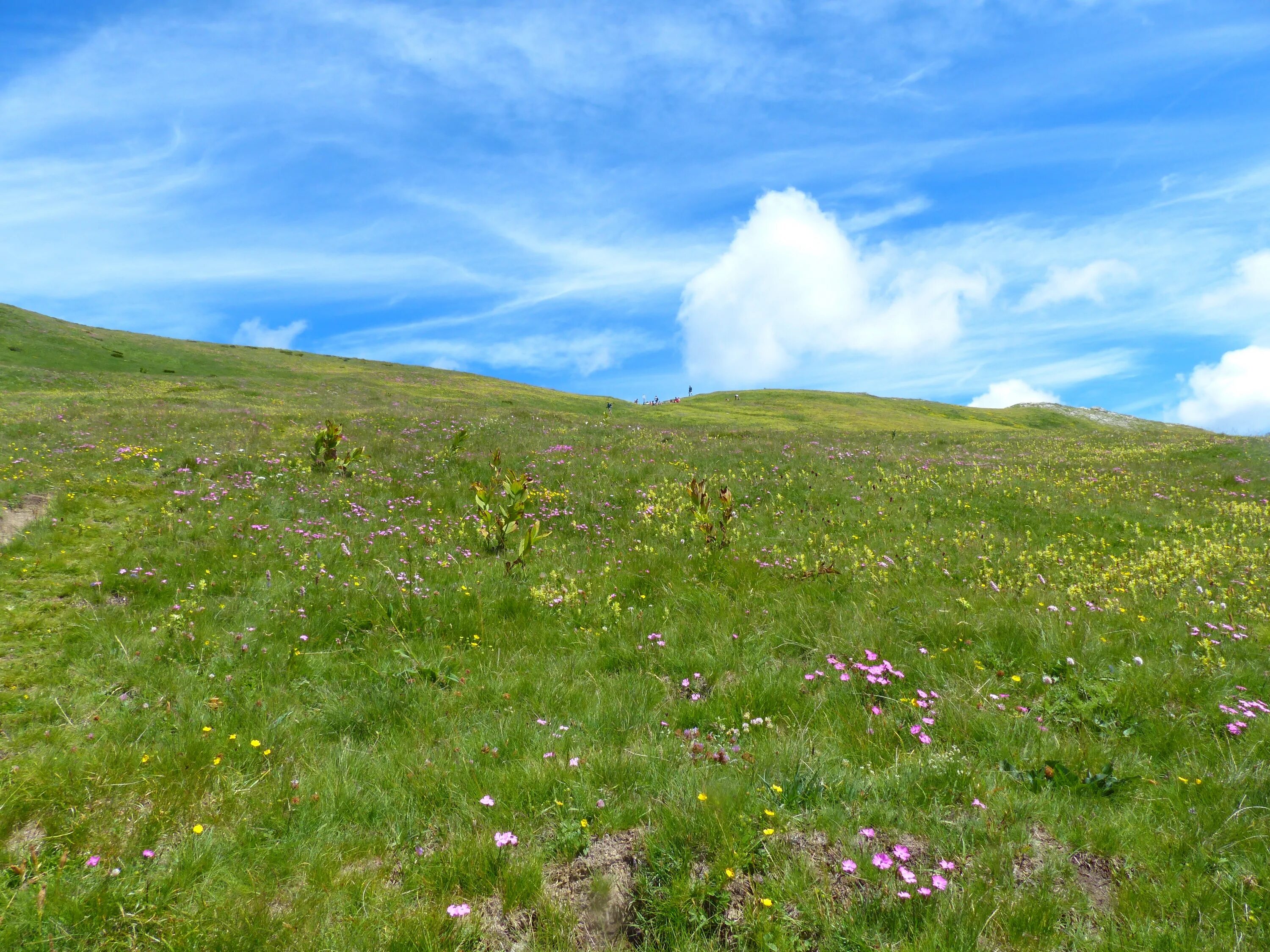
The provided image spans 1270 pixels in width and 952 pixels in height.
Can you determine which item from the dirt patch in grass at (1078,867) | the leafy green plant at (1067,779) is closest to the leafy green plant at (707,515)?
the leafy green plant at (1067,779)

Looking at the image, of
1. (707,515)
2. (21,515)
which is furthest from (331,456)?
(707,515)

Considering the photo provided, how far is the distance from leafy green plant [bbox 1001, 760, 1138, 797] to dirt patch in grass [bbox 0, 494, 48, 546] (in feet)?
45.4

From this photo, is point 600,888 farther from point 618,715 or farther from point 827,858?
point 618,715

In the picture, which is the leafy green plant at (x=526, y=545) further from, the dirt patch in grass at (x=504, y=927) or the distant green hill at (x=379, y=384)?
the distant green hill at (x=379, y=384)

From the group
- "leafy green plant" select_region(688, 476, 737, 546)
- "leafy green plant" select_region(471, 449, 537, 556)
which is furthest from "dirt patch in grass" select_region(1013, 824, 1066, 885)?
"leafy green plant" select_region(471, 449, 537, 556)

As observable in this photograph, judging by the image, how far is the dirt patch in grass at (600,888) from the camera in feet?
10.6

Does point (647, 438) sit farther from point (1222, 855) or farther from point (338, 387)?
point (338, 387)

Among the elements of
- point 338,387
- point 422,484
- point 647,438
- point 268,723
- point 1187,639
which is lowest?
point 268,723

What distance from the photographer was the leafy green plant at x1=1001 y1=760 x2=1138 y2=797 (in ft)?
14.4

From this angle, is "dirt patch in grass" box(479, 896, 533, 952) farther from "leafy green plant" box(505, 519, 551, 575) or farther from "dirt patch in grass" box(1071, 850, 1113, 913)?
"leafy green plant" box(505, 519, 551, 575)

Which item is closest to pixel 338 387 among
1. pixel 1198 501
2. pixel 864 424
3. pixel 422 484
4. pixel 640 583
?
pixel 422 484

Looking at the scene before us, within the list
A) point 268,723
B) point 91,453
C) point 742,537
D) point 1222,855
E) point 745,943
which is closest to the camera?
point 745,943

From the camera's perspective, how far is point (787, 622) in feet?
26.0

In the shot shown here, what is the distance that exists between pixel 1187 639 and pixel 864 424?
54174mm
